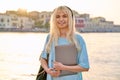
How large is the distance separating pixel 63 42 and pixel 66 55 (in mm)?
72

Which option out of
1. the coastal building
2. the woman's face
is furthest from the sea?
the coastal building

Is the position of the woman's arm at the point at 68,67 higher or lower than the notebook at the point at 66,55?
lower

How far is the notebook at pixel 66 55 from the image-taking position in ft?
7.98

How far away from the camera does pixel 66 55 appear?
2438 millimetres

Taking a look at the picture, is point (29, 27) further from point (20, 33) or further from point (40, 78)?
point (40, 78)

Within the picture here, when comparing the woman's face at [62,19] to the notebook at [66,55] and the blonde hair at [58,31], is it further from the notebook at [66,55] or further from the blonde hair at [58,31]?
the notebook at [66,55]

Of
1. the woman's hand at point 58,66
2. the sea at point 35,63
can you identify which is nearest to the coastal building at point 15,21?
the sea at point 35,63

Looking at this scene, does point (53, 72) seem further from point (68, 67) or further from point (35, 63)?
point (35, 63)

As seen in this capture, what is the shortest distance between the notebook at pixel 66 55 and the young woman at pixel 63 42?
2cm

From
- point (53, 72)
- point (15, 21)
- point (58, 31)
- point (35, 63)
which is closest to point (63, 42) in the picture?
point (58, 31)

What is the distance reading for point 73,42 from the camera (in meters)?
2.44

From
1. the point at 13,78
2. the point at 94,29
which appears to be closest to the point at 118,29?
the point at 94,29

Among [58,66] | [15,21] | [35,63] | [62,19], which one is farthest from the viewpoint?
[15,21]

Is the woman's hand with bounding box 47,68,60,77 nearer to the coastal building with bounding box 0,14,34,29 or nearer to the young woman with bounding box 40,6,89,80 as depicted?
the young woman with bounding box 40,6,89,80
